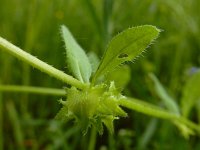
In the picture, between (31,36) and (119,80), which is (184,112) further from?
(31,36)

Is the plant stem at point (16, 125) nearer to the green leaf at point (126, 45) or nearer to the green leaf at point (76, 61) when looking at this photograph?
the green leaf at point (76, 61)

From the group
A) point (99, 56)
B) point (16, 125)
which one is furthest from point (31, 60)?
point (99, 56)

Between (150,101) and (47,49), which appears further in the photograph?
(47,49)

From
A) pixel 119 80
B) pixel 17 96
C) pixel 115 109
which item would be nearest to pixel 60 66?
pixel 17 96

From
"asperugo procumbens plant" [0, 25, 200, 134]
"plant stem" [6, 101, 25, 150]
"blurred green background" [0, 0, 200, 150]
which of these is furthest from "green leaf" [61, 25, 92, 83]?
"plant stem" [6, 101, 25, 150]

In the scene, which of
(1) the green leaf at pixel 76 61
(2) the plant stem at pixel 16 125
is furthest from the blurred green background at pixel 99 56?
(1) the green leaf at pixel 76 61

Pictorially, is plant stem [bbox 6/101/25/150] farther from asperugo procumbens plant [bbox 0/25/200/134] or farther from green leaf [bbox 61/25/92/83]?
asperugo procumbens plant [bbox 0/25/200/134]

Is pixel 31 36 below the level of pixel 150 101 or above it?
above
